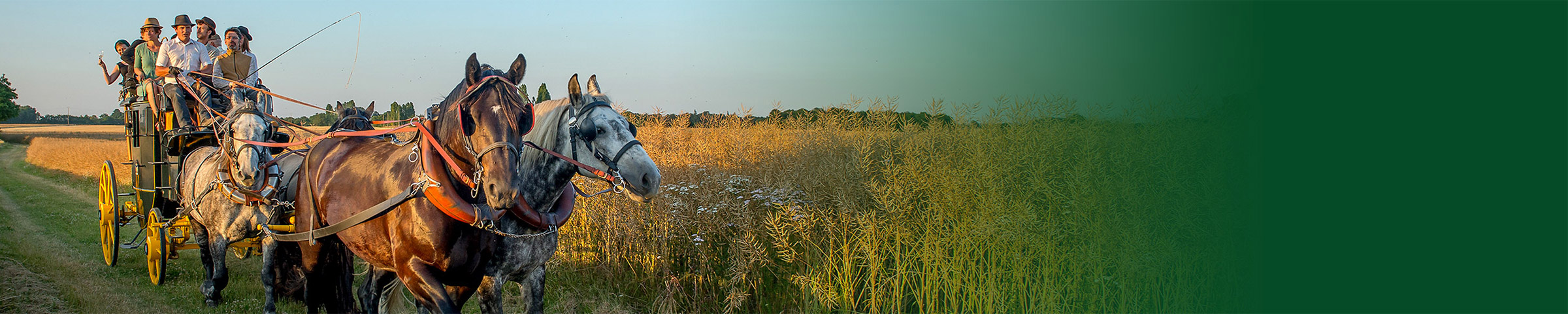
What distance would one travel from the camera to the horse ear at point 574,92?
3826 mm

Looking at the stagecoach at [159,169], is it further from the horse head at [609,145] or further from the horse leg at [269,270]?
the horse head at [609,145]

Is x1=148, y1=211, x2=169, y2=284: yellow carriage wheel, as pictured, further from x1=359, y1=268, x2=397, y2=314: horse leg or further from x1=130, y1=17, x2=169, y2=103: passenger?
x1=359, y1=268, x2=397, y2=314: horse leg

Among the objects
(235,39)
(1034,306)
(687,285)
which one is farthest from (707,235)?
(235,39)

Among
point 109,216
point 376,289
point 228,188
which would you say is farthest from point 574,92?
point 109,216

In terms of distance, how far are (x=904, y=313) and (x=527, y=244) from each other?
2.11 m

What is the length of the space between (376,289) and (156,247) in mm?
3361

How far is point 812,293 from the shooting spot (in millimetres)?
4949

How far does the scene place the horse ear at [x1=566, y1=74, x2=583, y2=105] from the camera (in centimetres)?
383

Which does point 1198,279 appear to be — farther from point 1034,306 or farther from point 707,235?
point 707,235

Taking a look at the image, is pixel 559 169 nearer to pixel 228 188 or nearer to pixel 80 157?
pixel 228 188

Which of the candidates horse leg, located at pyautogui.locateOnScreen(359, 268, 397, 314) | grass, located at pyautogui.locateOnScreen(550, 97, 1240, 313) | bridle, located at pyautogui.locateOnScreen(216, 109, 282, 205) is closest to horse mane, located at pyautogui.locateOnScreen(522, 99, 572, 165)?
horse leg, located at pyautogui.locateOnScreen(359, 268, 397, 314)

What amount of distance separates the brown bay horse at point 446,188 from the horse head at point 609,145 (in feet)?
1.12

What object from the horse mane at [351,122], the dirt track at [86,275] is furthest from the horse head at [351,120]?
the dirt track at [86,275]

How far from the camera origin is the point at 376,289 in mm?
4438
